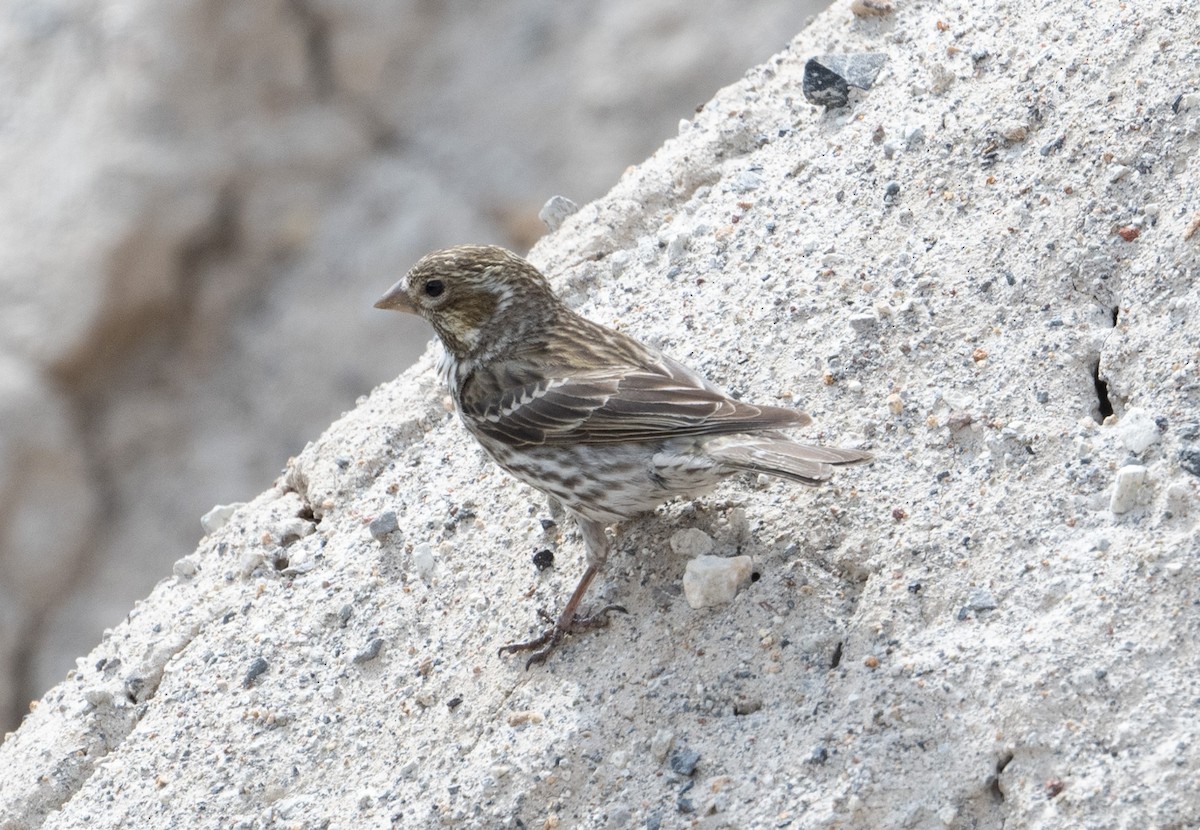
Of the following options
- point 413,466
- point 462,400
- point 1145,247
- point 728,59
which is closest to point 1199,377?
point 1145,247

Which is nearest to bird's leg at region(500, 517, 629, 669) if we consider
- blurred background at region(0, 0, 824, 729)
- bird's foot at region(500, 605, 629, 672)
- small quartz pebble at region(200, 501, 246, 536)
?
bird's foot at region(500, 605, 629, 672)

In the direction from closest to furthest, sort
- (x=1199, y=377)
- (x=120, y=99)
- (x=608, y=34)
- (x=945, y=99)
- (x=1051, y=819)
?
1. (x=1051, y=819)
2. (x=1199, y=377)
3. (x=945, y=99)
4. (x=120, y=99)
5. (x=608, y=34)

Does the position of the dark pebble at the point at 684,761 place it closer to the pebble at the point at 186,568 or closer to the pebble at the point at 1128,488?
the pebble at the point at 1128,488

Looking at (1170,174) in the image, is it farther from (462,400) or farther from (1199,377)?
(462,400)

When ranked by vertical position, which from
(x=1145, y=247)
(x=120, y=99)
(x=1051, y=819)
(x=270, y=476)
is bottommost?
(x=1051, y=819)

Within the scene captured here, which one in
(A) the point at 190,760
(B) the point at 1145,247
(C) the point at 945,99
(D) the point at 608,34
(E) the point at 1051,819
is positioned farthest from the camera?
(D) the point at 608,34

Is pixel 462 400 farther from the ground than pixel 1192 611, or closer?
farther from the ground

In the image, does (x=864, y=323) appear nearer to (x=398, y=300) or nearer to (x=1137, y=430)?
(x=1137, y=430)
